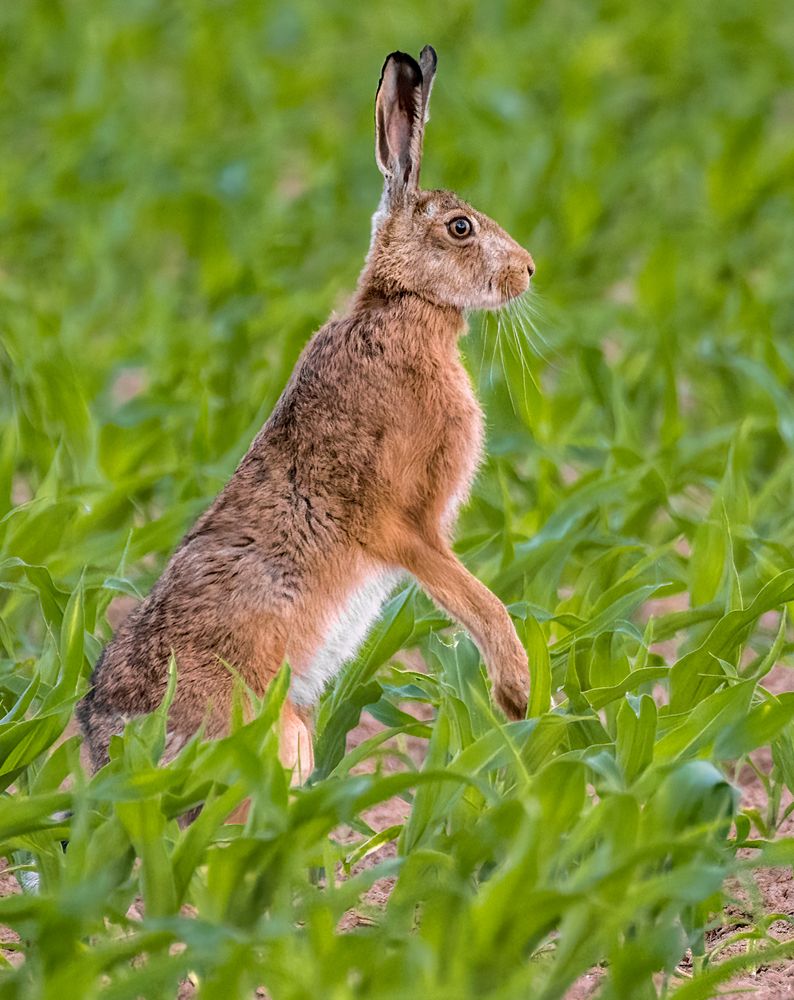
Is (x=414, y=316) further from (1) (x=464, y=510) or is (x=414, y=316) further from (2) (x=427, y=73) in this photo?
(1) (x=464, y=510)

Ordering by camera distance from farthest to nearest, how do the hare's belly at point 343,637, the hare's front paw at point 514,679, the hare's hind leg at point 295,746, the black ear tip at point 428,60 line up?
1. the black ear tip at point 428,60
2. the hare's front paw at point 514,679
3. the hare's belly at point 343,637
4. the hare's hind leg at point 295,746

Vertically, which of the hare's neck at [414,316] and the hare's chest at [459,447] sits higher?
the hare's neck at [414,316]

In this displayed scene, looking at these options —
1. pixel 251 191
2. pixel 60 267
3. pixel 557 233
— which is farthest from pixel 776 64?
pixel 60 267

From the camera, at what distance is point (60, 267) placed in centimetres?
730

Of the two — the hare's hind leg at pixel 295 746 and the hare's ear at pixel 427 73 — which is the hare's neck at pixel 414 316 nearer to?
the hare's ear at pixel 427 73

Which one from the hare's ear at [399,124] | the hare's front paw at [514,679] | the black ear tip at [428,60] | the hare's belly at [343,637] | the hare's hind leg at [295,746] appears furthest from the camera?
the black ear tip at [428,60]

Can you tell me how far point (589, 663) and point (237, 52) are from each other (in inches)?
233

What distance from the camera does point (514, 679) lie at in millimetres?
3727

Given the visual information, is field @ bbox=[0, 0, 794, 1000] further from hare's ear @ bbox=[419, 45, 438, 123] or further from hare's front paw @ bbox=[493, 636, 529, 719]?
hare's ear @ bbox=[419, 45, 438, 123]

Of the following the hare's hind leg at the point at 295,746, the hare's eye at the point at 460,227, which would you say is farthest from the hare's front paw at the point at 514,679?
the hare's eye at the point at 460,227

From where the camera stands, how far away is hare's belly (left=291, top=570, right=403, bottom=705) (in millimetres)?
3617

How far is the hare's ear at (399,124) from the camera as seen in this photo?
3840 mm

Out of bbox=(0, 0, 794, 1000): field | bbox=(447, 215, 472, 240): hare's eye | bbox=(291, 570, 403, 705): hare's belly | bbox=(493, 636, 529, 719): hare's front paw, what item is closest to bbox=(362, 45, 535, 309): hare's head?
bbox=(447, 215, 472, 240): hare's eye

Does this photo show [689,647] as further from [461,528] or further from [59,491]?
[59,491]
